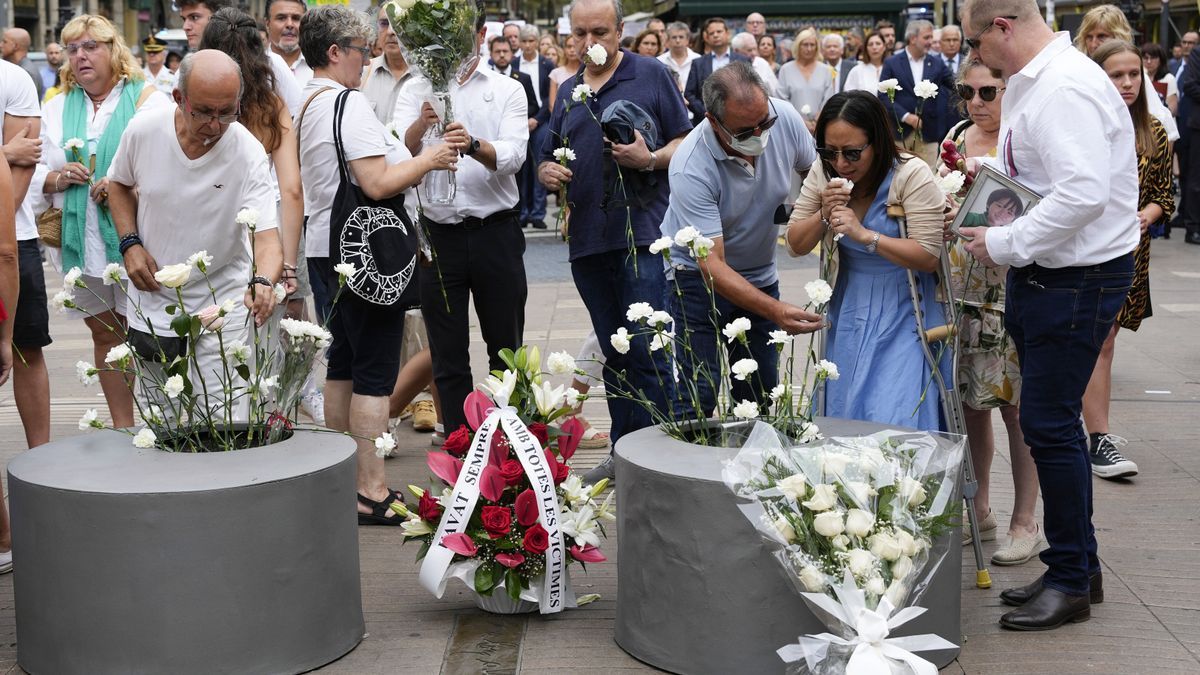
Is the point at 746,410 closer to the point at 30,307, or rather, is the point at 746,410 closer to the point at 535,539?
the point at 535,539

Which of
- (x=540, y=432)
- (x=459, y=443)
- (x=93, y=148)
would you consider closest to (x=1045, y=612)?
(x=540, y=432)

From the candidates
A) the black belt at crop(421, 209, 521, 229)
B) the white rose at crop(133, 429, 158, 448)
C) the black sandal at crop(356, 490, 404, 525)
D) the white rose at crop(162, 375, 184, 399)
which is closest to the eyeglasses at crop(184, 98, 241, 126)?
the white rose at crop(162, 375, 184, 399)

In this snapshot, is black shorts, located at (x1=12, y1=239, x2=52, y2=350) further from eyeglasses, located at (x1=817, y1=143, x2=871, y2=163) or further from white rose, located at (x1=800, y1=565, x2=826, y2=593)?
white rose, located at (x1=800, y1=565, x2=826, y2=593)

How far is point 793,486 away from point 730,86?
74.1 inches

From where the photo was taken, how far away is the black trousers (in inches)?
240

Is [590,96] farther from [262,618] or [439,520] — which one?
[262,618]

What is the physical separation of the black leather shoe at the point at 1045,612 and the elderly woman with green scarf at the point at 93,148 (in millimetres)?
3807

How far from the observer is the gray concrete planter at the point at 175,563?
3.90 metres

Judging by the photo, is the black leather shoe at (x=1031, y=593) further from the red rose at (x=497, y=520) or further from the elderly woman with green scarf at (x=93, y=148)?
the elderly woman with green scarf at (x=93, y=148)

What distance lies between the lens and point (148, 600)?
3.91m

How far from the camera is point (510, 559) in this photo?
4.53 metres

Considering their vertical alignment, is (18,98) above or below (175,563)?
above

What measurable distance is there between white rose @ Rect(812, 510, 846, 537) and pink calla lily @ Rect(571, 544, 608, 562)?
1158 mm

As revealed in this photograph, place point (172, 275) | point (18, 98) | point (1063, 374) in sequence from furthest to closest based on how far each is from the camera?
point (18, 98)
point (1063, 374)
point (172, 275)
